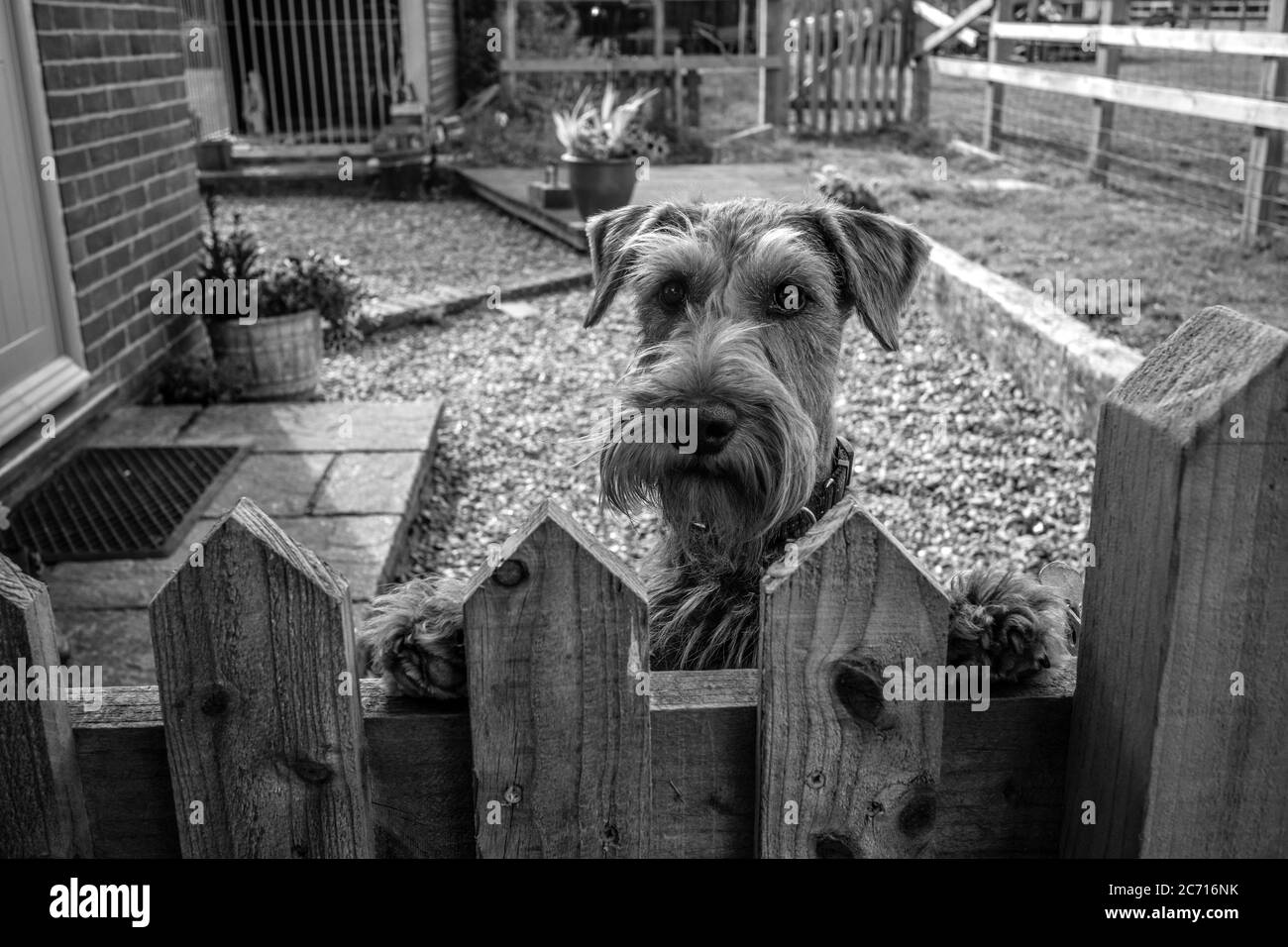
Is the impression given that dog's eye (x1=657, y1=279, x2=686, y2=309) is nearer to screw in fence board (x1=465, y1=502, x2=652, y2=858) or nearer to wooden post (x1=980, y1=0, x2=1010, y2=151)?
screw in fence board (x1=465, y1=502, x2=652, y2=858)

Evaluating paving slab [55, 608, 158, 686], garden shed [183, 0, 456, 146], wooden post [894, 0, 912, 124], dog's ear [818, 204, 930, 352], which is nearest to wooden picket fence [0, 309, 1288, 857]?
dog's ear [818, 204, 930, 352]

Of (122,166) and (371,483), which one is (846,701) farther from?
(122,166)

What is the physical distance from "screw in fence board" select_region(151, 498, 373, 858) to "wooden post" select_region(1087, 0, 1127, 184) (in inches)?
435

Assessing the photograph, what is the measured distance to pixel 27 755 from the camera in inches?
58.3

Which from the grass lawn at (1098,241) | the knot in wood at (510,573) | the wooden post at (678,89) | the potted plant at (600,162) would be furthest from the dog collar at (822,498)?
the wooden post at (678,89)

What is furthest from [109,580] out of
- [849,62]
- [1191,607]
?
[849,62]

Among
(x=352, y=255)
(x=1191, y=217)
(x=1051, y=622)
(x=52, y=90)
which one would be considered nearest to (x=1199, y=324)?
(x=1051, y=622)

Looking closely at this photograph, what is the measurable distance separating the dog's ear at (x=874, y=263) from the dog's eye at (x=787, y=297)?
0.24 metres

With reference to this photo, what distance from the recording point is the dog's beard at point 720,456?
2.48 m

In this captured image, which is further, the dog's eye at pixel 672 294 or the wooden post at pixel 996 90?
the wooden post at pixel 996 90

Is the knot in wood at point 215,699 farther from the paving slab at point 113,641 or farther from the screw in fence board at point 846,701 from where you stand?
the paving slab at point 113,641

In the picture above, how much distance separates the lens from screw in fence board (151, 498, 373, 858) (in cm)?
142

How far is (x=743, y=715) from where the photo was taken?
1508 millimetres
